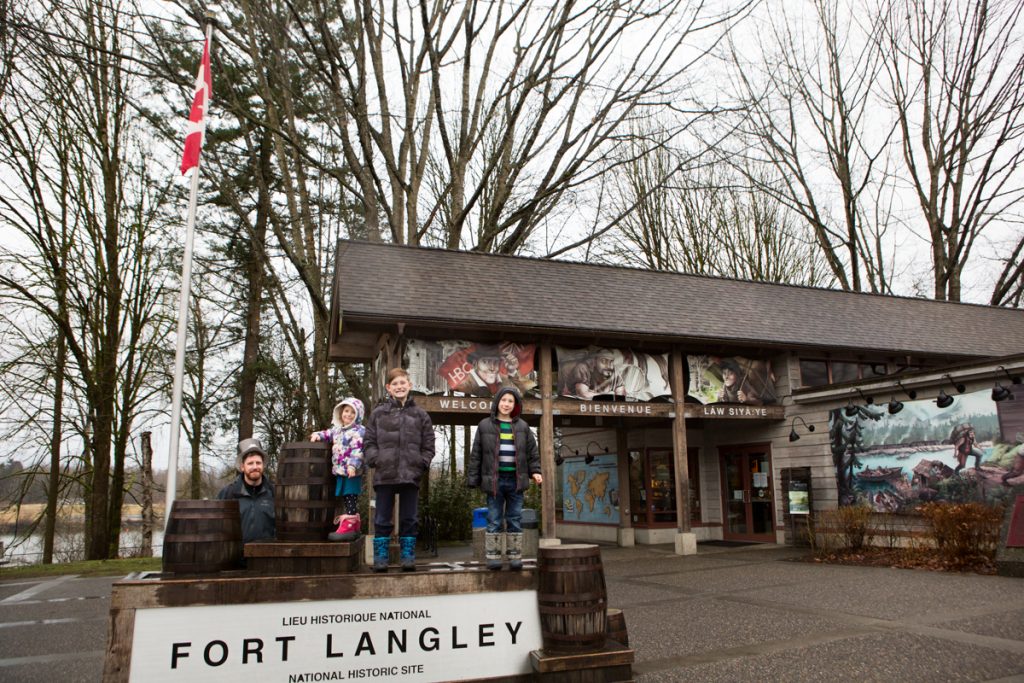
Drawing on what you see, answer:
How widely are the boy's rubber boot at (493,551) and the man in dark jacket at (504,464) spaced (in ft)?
0.05

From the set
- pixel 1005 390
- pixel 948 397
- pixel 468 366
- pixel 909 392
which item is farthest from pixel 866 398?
pixel 468 366

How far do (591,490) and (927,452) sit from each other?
8863 mm

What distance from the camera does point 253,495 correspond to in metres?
5.24

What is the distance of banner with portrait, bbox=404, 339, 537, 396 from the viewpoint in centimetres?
1299

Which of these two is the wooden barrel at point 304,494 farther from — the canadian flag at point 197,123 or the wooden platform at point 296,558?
the canadian flag at point 197,123

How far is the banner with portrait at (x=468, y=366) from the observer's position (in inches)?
511

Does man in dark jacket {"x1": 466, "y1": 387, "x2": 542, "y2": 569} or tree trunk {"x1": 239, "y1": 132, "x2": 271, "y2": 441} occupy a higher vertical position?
tree trunk {"x1": 239, "y1": 132, "x2": 271, "y2": 441}

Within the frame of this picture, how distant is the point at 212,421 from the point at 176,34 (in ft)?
36.9

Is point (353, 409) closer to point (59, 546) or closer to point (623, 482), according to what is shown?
point (623, 482)

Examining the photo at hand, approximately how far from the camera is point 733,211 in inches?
1107

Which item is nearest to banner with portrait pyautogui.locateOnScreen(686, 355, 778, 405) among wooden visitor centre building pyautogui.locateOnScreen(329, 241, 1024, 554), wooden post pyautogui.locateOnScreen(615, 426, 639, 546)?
wooden visitor centre building pyautogui.locateOnScreen(329, 241, 1024, 554)

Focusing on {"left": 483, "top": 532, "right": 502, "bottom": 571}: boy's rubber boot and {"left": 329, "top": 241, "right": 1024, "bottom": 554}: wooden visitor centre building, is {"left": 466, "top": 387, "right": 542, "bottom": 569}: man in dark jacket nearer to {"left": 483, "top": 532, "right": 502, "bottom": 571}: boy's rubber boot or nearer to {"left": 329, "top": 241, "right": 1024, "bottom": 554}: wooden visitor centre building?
{"left": 483, "top": 532, "right": 502, "bottom": 571}: boy's rubber boot

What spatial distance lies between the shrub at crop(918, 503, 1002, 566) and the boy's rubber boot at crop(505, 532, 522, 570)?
878 cm

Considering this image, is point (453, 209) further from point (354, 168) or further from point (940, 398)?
point (940, 398)
